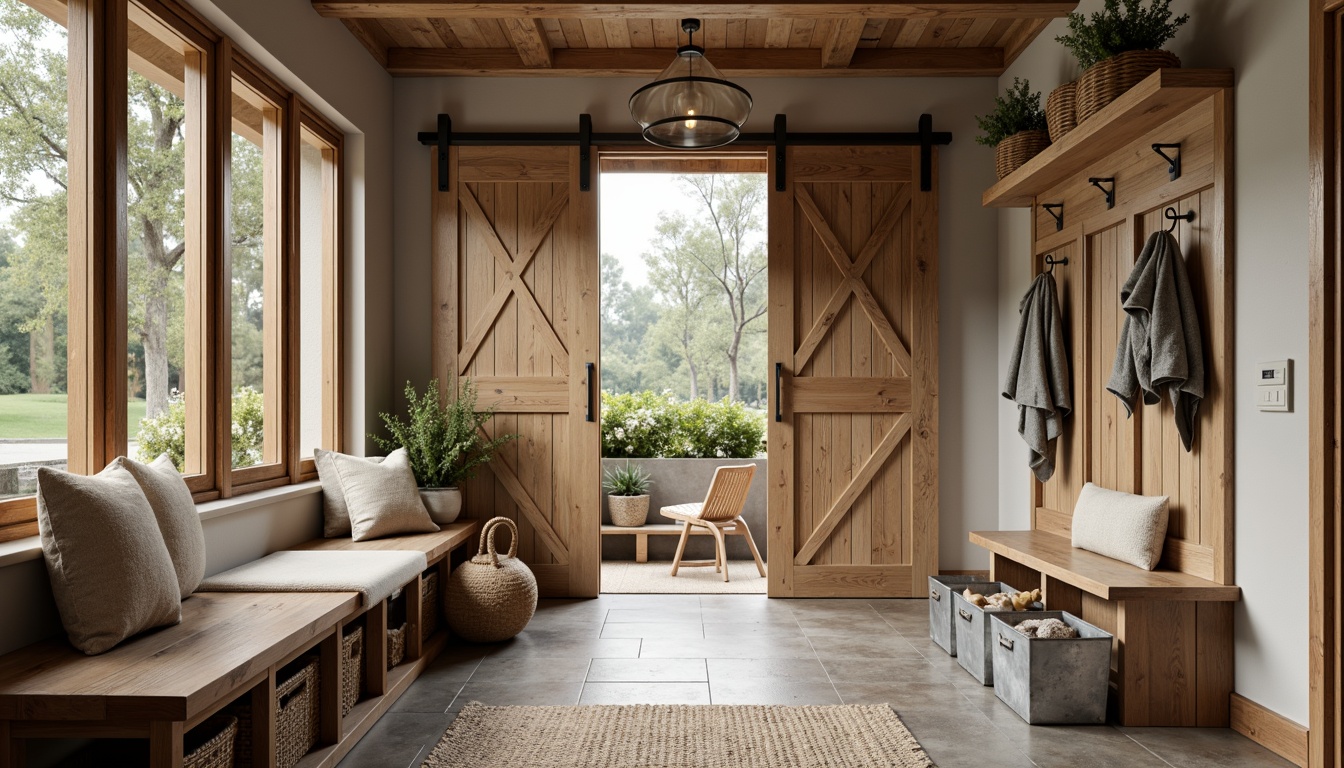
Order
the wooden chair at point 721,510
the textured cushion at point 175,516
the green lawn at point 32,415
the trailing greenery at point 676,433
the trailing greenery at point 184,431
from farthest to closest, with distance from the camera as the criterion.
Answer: the trailing greenery at point 676,433 → the wooden chair at point 721,510 → the trailing greenery at point 184,431 → the textured cushion at point 175,516 → the green lawn at point 32,415

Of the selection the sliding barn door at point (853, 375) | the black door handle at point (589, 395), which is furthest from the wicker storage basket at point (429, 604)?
the sliding barn door at point (853, 375)

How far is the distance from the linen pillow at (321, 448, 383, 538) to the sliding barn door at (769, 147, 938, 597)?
7.32 feet

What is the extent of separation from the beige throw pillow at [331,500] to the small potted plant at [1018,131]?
348 centimetres

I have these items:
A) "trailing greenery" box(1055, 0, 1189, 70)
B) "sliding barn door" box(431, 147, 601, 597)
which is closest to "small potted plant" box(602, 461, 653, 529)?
"sliding barn door" box(431, 147, 601, 597)

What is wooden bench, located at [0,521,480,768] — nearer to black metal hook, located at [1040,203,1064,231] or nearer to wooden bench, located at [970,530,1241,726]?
wooden bench, located at [970,530,1241,726]

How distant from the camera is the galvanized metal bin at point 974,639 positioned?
340 centimetres

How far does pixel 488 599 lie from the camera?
3887 mm

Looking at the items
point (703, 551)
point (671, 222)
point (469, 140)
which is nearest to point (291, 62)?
point (469, 140)

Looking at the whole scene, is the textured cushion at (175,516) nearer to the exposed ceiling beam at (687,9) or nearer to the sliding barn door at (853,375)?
the exposed ceiling beam at (687,9)

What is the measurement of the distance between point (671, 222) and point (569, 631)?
28.1 feet

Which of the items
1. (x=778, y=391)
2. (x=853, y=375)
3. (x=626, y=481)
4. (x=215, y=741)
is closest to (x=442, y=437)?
(x=778, y=391)

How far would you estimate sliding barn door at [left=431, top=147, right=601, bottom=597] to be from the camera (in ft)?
16.4

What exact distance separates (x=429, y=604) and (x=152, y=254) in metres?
1.81

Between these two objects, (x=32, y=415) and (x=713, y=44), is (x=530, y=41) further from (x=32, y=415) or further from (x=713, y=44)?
(x=32, y=415)
